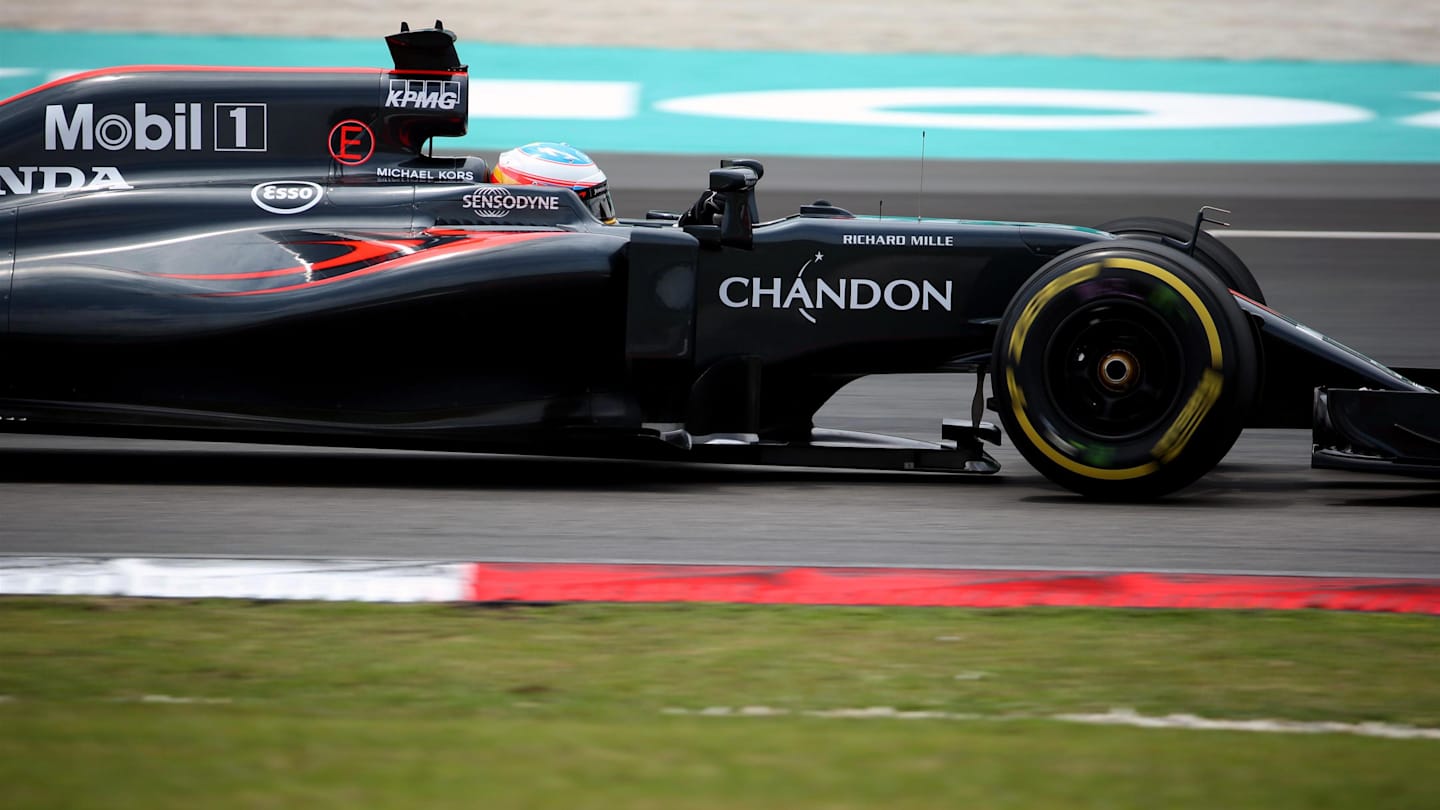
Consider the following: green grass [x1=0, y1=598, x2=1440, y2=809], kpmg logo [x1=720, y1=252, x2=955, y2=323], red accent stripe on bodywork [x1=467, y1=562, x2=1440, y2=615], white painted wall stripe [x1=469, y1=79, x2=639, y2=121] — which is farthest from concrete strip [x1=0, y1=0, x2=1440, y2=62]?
green grass [x1=0, y1=598, x2=1440, y2=809]

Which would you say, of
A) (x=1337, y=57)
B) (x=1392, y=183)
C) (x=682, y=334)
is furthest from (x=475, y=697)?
(x=1337, y=57)

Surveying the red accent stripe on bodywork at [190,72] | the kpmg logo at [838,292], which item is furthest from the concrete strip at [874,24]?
the kpmg logo at [838,292]

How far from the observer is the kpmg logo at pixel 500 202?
6512 mm

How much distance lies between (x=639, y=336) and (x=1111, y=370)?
163 centimetres

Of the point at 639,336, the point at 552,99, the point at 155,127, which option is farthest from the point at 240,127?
the point at 552,99

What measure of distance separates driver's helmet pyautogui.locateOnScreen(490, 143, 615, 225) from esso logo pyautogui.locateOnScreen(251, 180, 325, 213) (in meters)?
0.75

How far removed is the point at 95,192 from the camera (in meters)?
6.43

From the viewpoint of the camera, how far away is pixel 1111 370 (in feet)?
19.6

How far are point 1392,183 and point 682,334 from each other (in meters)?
11.8

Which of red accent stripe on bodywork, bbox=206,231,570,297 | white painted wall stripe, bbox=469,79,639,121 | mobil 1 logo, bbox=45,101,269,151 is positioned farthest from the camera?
white painted wall stripe, bbox=469,79,639,121

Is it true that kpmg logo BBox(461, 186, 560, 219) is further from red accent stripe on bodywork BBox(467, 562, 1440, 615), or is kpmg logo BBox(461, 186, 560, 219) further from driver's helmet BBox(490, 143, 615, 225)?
red accent stripe on bodywork BBox(467, 562, 1440, 615)

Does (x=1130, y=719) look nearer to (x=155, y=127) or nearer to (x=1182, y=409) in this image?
(x=1182, y=409)

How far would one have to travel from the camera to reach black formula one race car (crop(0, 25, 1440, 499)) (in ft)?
19.4

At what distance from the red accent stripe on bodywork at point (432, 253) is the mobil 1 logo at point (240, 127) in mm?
1061
